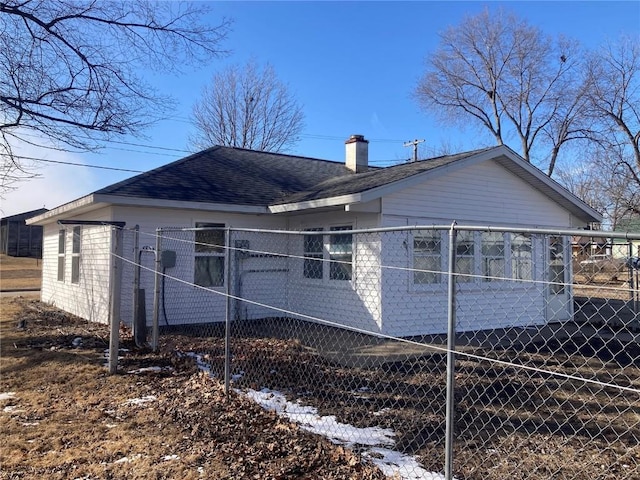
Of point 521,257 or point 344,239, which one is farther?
point 521,257

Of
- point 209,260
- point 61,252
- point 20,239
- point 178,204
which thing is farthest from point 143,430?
point 20,239

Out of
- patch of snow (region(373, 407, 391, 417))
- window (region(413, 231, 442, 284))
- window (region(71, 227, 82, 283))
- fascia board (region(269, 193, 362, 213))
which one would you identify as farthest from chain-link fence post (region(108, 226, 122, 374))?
window (region(71, 227, 82, 283))

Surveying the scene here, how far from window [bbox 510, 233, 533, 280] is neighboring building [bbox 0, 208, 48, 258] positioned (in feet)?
132

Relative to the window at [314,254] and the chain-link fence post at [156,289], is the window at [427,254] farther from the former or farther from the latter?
the chain-link fence post at [156,289]

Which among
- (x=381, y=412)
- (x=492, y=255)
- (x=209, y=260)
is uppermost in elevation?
(x=492, y=255)

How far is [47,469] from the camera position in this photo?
3.49 m

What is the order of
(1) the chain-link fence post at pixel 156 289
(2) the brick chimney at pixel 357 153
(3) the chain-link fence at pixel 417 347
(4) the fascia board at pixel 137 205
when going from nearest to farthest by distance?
(3) the chain-link fence at pixel 417 347, (1) the chain-link fence post at pixel 156 289, (4) the fascia board at pixel 137 205, (2) the brick chimney at pixel 357 153

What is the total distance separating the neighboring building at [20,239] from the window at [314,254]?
36812mm

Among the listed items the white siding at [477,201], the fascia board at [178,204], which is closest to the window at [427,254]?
the white siding at [477,201]

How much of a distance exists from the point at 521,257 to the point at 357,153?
5.94 metres

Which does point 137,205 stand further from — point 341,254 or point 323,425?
point 323,425

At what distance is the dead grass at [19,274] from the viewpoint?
72.1ft

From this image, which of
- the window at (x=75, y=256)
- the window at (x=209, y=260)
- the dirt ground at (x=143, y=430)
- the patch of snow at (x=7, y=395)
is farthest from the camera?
the window at (x=75, y=256)

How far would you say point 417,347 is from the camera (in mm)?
8453
